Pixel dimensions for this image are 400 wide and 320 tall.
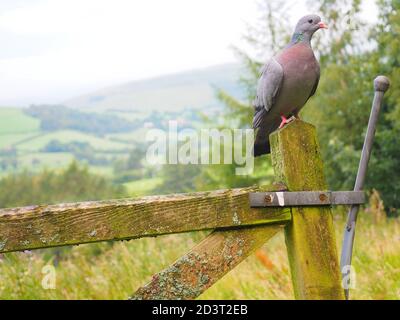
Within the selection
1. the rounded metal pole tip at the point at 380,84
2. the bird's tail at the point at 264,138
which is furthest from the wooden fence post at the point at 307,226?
the bird's tail at the point at 264,138

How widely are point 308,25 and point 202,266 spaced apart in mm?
1947

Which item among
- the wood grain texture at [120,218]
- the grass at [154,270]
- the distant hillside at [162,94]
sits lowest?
the grass at [154,270]

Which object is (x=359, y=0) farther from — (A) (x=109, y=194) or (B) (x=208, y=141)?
(A) (x=109, y=194)

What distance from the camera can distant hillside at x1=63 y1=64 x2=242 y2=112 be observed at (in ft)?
406

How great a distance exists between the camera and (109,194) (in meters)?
62.0

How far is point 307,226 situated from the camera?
279cm

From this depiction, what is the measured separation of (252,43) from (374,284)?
61.8 ft

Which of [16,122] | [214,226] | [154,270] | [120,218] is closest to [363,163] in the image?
[214,226]

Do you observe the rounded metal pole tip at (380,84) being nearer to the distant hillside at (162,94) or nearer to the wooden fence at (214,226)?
the wooden fence at (214,226)

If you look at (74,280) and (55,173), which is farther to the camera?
(55,173)

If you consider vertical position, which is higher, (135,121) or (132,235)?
(135,121)

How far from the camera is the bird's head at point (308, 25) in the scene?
4.00 metres
